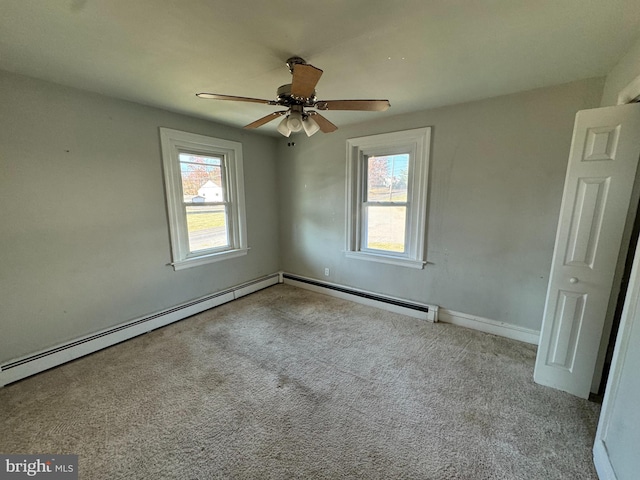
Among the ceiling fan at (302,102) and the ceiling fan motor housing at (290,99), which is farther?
the ceiling fan motor housing at (290,99)

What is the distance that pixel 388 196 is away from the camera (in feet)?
10.7

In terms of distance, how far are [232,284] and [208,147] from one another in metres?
1.86

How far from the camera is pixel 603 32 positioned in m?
1.46

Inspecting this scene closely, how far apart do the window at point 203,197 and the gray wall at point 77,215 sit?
11cm

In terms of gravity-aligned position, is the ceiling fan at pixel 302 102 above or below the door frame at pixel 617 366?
above

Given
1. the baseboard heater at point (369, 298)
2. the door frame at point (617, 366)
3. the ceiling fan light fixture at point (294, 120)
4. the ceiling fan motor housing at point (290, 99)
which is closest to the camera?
the door frame at point (617, 366)

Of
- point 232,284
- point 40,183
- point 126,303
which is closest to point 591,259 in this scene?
point 232,284

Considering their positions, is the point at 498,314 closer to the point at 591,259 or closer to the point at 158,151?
the point at 591,259

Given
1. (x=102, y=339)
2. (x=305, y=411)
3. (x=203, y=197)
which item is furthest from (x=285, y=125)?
(x=102, y=339)

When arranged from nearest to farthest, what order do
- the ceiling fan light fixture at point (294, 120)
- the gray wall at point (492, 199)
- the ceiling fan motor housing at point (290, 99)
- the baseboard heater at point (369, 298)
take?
the ceiling fan motor housing at point (290, 99)
the ceiling fan light fixture at point (294, 120)
the gray wall at point (492, 199)
the baseboard heater at point (369, 298)

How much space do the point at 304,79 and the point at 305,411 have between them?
2076 millimetres

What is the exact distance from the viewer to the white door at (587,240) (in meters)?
1.60

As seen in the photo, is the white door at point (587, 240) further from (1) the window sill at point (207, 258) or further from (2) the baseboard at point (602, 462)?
(1) the window sill at point (207, 258)

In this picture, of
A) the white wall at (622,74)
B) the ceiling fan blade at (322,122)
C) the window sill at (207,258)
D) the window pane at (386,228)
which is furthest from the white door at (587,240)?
the window sill at (207,258)
